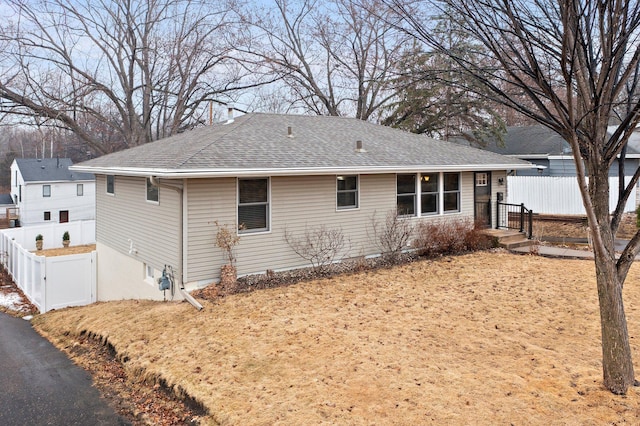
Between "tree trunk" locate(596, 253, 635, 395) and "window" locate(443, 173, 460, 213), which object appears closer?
"tree trunk" locate(596, 253, 635, 395)

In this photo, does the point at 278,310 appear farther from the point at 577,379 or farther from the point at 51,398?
the point at 577,379

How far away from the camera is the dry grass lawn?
480cm

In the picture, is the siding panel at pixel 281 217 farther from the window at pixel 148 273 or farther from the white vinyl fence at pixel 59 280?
the white vinyl fence at pixel 59 280

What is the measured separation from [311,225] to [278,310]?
11.0ft

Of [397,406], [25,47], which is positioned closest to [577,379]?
[397,406]

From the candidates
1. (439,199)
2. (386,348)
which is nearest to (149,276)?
(386,348)

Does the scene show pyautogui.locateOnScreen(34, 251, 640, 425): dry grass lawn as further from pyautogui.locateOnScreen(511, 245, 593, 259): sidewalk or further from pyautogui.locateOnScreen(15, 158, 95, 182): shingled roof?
pyautogui.locateOnScreen(15, 158, 95, 182): shingled roof

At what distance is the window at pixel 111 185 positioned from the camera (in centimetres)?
1327

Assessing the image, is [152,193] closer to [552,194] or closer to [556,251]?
[556,251]

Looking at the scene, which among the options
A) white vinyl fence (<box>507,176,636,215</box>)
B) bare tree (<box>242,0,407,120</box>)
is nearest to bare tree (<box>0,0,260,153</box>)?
bare tree (<box>242,0,407,120</box>)

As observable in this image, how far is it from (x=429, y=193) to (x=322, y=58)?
55.5 ft

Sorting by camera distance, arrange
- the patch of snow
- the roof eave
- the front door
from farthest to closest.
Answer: the front door
the patch of snow
the roof eave

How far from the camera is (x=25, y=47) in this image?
21938mm

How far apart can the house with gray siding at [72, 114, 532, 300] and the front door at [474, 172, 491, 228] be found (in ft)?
0.11
